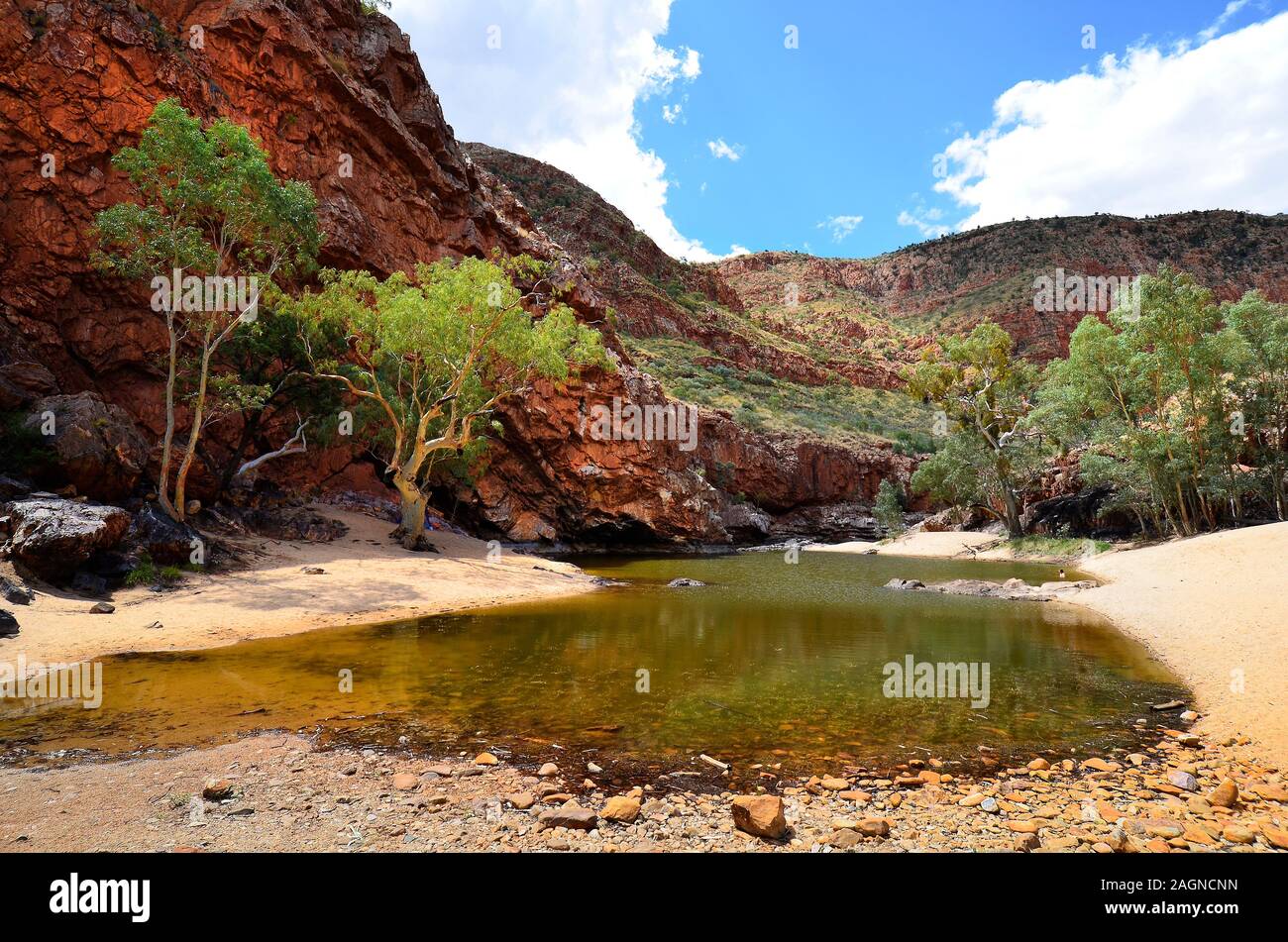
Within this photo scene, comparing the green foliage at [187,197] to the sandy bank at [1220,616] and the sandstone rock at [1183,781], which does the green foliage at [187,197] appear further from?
the sandy bank at [1220,616]

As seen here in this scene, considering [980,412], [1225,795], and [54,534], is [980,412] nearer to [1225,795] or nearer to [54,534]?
[1225,795]

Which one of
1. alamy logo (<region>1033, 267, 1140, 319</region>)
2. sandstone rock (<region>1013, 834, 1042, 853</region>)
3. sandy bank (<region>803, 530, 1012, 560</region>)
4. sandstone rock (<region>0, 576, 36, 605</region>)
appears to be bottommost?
sandy bank (<region>803, 530, 1012, 560</region>)

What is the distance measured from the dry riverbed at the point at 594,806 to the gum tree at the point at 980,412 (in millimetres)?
39698

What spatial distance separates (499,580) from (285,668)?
1044 centimetres

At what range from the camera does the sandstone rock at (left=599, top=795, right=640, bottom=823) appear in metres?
3.95

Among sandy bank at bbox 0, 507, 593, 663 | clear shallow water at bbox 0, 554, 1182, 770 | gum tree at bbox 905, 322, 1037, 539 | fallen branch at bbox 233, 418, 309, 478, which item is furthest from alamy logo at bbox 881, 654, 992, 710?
gum tree at bbox 905, 322, 1037, 539

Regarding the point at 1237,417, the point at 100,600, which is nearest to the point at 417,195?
the point at 100,600

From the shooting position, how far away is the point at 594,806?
13.7 ft

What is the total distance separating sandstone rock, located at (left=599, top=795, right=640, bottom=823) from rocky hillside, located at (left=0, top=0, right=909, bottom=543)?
664 inches

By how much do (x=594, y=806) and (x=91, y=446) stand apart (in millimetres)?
16885
